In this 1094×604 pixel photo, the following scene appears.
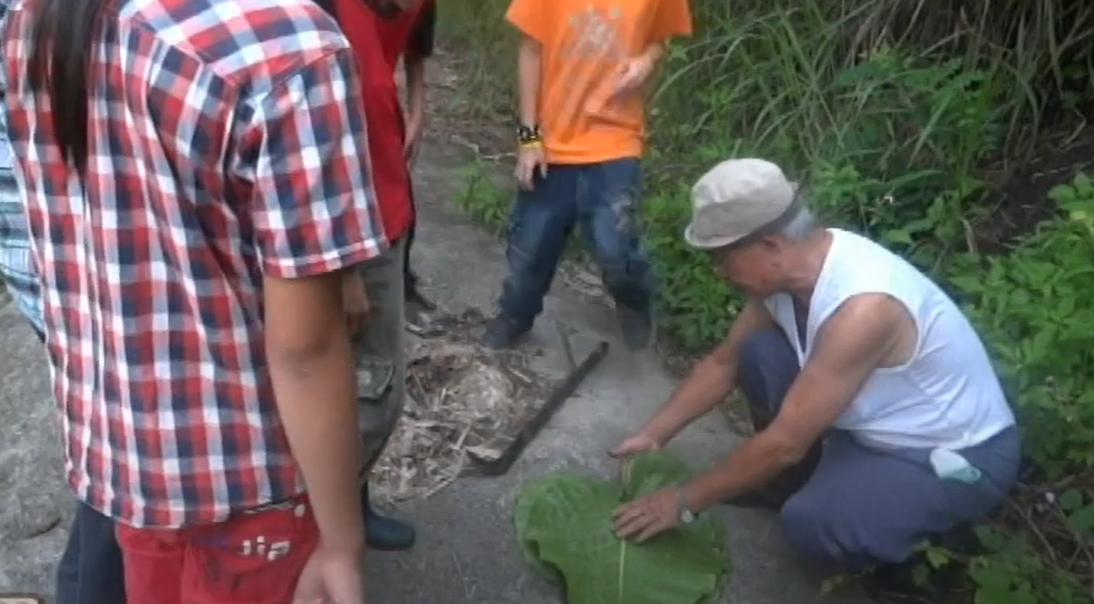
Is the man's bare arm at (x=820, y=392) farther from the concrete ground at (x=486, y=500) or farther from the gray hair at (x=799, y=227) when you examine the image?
the concrete ground at (x=486, y=500)

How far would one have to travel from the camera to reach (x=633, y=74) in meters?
3.98

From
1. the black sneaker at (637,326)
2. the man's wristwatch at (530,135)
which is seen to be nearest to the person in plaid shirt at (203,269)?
the man's wristwatch at (530,135)

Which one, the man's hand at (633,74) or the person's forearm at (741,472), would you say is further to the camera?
the man's hand at (633,74)

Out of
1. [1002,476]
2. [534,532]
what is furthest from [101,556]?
[1002,476]

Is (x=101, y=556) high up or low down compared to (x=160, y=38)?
down

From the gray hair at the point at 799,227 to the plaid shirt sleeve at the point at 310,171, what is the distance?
1.66 meters

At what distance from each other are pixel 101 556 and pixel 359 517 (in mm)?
591

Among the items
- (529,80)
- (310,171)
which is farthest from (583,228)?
(310,171)

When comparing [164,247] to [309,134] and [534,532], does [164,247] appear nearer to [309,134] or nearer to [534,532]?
[309,134]

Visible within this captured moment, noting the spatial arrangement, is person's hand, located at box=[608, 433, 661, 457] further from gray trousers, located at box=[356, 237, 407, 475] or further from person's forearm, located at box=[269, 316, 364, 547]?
person's forearm, located at box=[269, 316, 364, 547]

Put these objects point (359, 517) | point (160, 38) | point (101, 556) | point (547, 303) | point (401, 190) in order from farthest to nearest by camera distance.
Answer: point (547, 303) → point (401, 190) → point (101, 556) → point (359, 517) → point (160, 38)

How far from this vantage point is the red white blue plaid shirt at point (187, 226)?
4.62 feet

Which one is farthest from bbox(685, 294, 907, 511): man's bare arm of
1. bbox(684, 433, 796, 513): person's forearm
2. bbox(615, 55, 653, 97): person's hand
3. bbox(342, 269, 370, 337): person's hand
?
bbox(615, 55, 653, 97): person's hand

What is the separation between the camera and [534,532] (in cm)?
326
